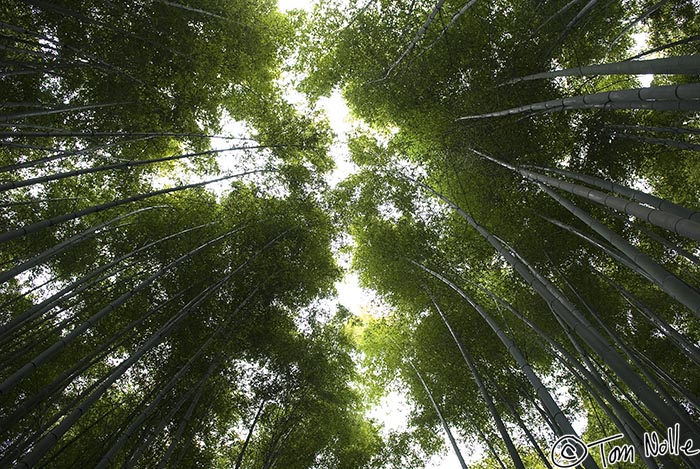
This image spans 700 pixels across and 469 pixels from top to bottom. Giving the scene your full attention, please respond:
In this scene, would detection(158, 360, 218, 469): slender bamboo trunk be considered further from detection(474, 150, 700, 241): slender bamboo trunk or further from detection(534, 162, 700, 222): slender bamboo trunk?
detection(534, 162, 700, 222): slender bamboo trunk

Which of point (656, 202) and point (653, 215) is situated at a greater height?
point (656, 202)

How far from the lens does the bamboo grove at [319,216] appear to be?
5.05 meters

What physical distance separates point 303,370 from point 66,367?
3.50 metres

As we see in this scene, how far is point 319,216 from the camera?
6883mm

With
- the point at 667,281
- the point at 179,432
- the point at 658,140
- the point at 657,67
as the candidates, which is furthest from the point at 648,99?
the point at 179,432

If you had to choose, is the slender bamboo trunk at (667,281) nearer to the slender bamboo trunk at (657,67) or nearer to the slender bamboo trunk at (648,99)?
the slender bamboo trunk at (648,99)

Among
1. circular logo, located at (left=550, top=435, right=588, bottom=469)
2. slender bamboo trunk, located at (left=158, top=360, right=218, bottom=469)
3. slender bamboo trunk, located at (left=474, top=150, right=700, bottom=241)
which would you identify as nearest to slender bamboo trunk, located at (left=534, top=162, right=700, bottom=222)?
slender bamboo trunk, located at (left=474, top=150, right=700, bottom=241)

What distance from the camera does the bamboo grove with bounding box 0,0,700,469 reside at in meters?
5.05

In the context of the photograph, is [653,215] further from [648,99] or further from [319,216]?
[319,216]

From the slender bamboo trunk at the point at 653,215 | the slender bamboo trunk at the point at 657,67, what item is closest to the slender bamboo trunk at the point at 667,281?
the slender bamboo trunk at the point at 653,215

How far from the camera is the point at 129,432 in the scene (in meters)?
3.39

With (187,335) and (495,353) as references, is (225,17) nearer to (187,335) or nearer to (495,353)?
(187,335)

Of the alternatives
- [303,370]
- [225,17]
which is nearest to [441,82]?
[225,17]
